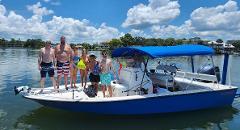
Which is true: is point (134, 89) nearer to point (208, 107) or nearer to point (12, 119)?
A: point (208, 107)

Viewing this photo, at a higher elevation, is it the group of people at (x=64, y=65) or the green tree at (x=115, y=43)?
the green tree at (x=115, y=43)

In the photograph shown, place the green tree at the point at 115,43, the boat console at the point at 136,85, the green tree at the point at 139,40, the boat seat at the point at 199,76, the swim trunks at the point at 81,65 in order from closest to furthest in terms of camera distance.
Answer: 1. the boat console at the point at 136,85
2. the swim trunks at the point at 81,65
3. the boat seat at the point at 199,76
4. the green tree at the point at 139,40
5. the green tree at the point at 115,43

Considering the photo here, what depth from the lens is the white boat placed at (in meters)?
9.13

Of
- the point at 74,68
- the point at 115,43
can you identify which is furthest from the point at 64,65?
the point at 115,43

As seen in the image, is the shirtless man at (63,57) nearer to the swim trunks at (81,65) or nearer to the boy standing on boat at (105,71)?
the swim trunks at (81,65)

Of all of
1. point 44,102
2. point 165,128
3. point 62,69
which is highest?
point 62,69

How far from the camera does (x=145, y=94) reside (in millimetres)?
9828

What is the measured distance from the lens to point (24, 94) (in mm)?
9375

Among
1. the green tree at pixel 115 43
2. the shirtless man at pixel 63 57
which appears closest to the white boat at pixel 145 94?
the shirtless man at pixel 63 57

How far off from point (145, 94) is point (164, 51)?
1.48m

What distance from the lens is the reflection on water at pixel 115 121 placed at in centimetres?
923

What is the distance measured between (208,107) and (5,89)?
8.98 meters

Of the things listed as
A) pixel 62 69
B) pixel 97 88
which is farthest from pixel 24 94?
pixel 97 88

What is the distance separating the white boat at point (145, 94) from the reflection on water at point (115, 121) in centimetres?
35
